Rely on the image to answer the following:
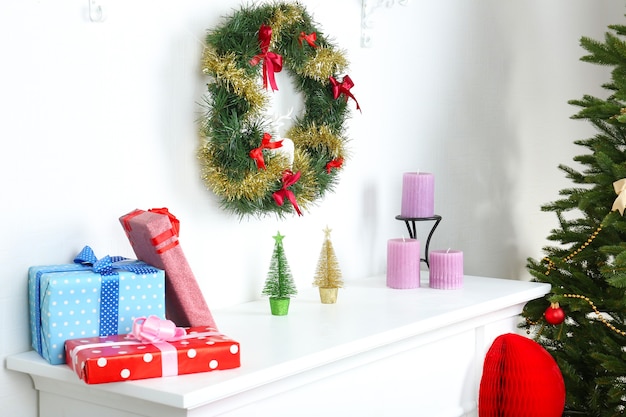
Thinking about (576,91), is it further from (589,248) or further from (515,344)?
(515,344)

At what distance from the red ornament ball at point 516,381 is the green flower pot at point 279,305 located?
1.59 ft

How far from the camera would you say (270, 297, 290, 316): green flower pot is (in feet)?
5.96

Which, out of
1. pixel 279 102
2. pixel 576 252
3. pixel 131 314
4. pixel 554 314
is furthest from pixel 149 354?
pixel 576 252

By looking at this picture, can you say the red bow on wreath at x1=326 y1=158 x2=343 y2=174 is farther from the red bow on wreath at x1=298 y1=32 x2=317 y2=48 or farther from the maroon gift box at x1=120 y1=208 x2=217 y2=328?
the maroon gift box at x1=120 y1=208 x2=217 y2=328

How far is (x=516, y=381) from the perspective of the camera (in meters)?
1.92

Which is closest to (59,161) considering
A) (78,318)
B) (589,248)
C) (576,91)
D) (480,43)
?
(78,318)

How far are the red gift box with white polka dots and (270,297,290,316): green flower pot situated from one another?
394mm

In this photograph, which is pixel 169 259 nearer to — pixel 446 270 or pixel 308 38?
pixel 308 38

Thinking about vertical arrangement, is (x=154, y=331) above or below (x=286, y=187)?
below

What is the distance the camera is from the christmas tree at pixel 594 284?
2.21m

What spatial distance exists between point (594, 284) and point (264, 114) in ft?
3.33

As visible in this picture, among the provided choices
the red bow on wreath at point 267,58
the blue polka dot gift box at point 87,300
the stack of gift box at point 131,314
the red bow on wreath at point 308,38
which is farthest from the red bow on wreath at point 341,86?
the blue polka dot gift box at point 87,300

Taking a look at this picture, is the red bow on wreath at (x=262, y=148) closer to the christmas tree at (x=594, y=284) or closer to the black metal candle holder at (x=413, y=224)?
the black metal candle holder at (x=413, y=224)

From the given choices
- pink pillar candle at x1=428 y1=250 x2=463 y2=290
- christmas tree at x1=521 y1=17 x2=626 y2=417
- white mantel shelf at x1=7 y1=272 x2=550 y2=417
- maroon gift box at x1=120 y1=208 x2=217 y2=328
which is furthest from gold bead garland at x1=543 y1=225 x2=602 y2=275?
maroon gift box at x1=120 y1=208 x2=217 y2=328
